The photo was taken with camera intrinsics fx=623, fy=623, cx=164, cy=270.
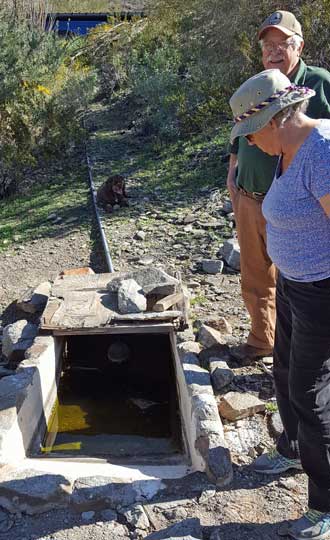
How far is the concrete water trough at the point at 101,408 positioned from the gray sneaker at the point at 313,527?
0.53 metres

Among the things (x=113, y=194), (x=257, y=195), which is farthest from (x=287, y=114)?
(x=113, y=194)

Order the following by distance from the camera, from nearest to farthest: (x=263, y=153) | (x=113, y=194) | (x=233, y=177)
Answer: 1. (x=263, y=153)
2. (x=233, y=177)
3. (x=113, y=194)

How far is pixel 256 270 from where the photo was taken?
3.82 m

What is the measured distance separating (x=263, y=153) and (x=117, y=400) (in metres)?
2.43

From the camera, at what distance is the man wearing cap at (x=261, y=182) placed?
3221mm

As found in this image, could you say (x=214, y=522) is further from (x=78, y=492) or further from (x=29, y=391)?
(x=29, y=391)

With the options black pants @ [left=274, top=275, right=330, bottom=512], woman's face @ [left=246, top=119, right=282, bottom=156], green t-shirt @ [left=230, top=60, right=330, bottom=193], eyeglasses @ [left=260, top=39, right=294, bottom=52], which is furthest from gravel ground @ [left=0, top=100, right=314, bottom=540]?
eyeglasses @ [left=260, top=39, right=294, bottom=52]

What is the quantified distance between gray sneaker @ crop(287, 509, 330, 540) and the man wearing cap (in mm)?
1537

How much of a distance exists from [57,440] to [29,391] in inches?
26.8

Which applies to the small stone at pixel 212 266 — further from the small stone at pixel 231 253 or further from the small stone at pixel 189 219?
the small stone at pixel 189 219

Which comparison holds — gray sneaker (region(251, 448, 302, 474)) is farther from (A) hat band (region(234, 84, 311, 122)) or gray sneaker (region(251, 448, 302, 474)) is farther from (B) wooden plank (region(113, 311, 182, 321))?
(A) hat band (region(234, 84, 311, 122))

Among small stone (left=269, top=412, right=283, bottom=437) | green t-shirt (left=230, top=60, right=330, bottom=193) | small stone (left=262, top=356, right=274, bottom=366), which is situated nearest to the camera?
green t-shirt (left=230, top=60, right=330, bottom=193)

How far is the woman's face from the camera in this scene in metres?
2.16

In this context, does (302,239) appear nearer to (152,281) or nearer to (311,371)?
(311,371)
